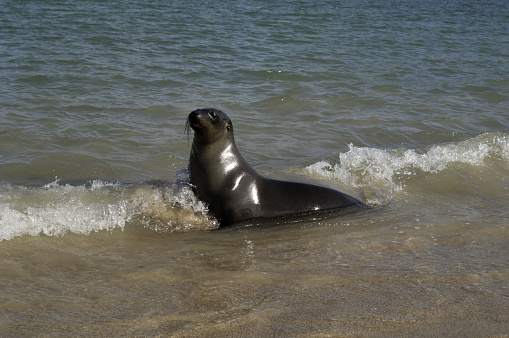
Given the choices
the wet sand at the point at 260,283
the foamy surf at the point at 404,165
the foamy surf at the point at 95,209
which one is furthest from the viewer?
the foamy surf at the point at 404,165

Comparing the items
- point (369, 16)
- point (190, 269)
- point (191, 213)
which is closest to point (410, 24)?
point (369, 16)

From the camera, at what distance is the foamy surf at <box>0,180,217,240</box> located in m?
5.00

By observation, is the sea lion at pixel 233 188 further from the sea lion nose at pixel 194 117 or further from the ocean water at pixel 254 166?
the ocean water at pixel 254 166

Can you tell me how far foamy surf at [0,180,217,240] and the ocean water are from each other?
21mm

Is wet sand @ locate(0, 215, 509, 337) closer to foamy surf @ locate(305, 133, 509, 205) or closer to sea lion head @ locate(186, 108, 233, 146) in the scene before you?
sea lion head @ locate(186, 108, 233, 146)

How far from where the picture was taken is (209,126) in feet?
18.8

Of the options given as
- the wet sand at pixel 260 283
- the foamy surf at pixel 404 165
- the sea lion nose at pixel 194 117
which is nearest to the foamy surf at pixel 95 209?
the wet sand at pixel 260 283

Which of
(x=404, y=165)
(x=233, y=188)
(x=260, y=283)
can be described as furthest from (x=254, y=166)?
(x=260, y=283)

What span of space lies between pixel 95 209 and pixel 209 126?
1270 millimetres

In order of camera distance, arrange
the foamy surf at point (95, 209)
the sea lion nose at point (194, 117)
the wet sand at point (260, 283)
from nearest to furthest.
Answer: the wet sand at point (260, 283), the foamy surf at point (95, 209), the sea lion nose at point (194, 117)

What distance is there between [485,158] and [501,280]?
13.9ft

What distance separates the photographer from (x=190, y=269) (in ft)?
13.4

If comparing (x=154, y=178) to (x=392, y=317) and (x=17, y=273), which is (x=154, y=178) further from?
(x=392, y=317)

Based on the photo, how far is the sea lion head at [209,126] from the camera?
5639mm
